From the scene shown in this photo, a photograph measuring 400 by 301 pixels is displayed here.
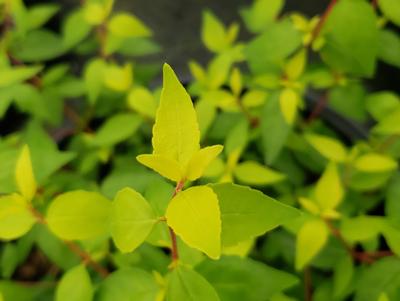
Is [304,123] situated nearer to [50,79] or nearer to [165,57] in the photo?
[50,79]

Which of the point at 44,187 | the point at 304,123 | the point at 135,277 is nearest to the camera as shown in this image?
the point at 135,277

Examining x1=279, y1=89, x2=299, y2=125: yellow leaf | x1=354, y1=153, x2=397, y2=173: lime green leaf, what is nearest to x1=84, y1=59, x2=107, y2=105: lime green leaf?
x1=279, y1=89, x2=299, y2=125: yellow leaf

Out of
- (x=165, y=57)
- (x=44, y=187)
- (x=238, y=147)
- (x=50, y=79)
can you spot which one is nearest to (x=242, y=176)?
(x=238, y=147)

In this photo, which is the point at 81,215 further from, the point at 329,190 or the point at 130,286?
the point at 329,190

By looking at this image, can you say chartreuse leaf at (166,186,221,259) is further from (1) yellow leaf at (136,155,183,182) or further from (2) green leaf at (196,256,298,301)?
(2) green leaf at (196,256,298,301)

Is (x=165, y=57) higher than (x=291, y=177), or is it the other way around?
(x=291, y=177)

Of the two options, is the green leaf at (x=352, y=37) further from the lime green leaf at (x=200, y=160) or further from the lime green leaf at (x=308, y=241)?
the lime green leaf at (x=200, y=160)

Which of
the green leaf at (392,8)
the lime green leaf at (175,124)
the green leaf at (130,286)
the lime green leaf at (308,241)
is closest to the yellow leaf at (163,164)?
the lime green leaf at (175,124)
